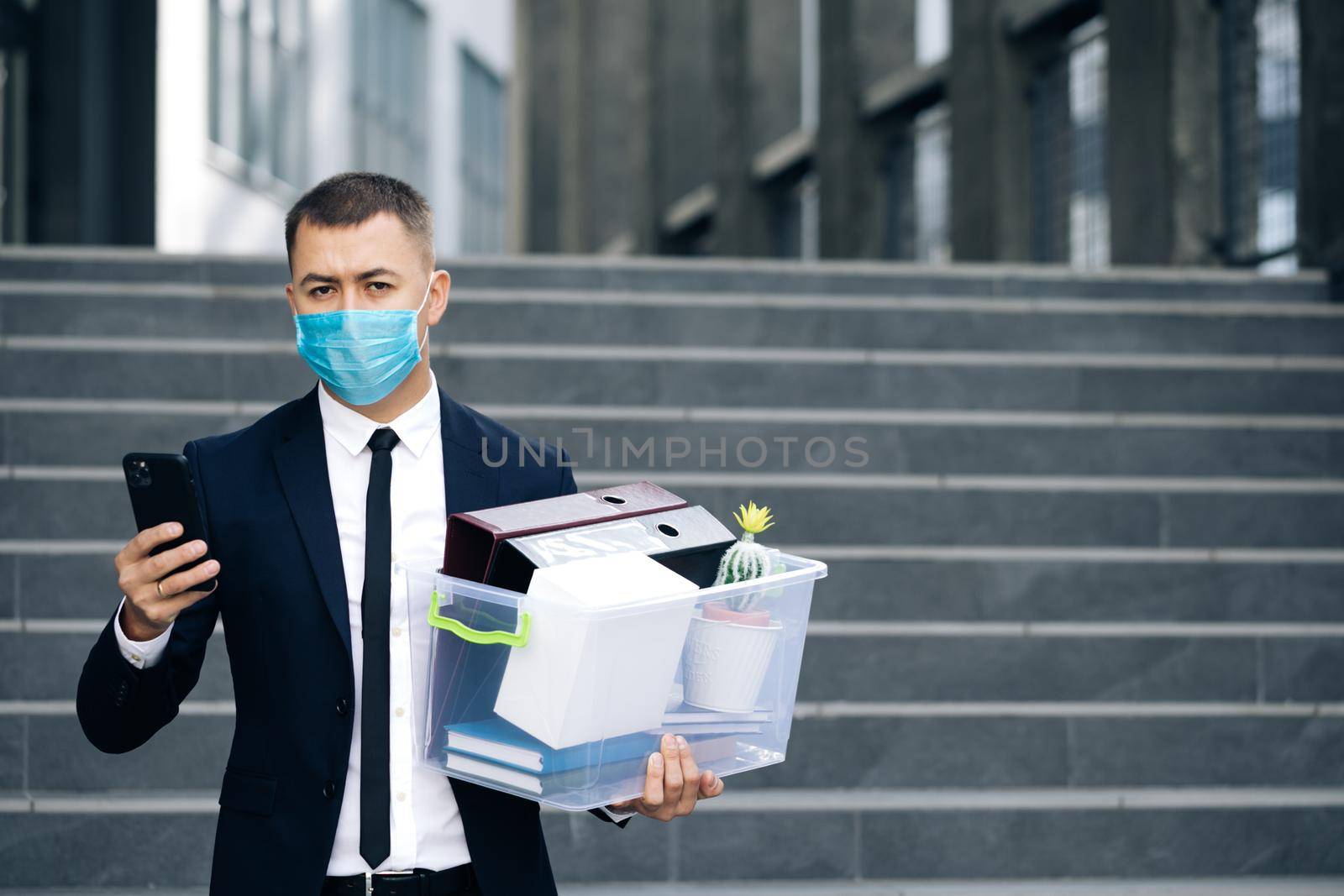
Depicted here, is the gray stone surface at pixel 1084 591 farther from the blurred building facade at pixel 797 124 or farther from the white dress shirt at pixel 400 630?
the white dress shirt at pixel 400 630

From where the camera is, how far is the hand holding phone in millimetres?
1633

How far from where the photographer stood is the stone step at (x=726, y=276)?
20.6 ft

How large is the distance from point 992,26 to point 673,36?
31.1 feet

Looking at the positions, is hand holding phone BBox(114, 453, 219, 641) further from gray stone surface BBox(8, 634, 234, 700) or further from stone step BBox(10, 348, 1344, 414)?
stone step BBox(10, 348, 1344, 414)

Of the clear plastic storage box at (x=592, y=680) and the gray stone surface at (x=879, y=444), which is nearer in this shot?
the clear plastic storage box at (x=592, y=680)

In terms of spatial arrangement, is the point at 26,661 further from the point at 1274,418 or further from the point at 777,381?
the point at 1274,418

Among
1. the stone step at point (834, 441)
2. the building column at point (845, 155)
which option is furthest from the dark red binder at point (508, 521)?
the building column at point (845, 155)

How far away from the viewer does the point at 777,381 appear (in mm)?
5773

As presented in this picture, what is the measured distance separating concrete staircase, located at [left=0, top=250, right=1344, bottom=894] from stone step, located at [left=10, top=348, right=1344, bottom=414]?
12 millimetres

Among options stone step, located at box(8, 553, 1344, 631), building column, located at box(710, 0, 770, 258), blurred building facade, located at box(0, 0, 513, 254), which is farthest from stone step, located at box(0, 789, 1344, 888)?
building column, located at box(710, 0, 770, 258)

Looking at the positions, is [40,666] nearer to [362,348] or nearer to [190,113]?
[362,348]

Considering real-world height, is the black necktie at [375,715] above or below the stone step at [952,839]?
above

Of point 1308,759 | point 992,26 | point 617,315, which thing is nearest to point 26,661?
point 617,315

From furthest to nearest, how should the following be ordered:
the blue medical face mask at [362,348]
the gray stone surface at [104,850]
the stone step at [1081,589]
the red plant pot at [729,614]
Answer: the stone step at [1081,589]
the gray stone surface at [104,850]
the blue medical face mask at [362,348]
the red plant pot at [729,614]
